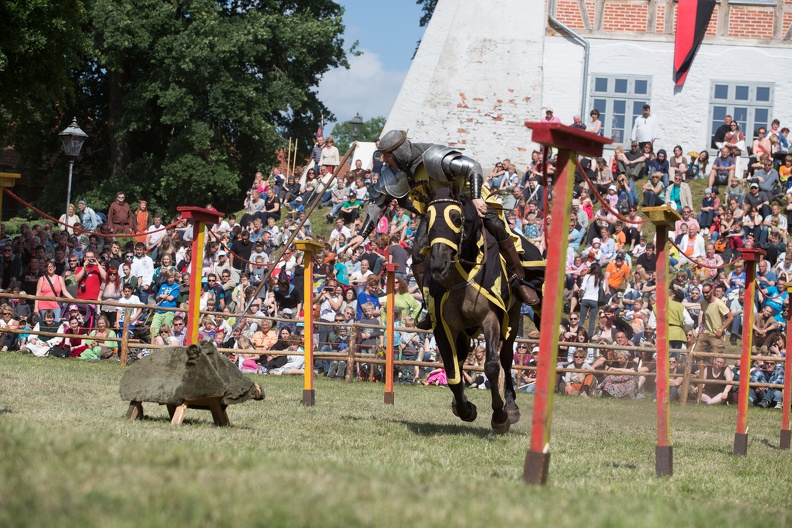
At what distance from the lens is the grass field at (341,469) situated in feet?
15.7

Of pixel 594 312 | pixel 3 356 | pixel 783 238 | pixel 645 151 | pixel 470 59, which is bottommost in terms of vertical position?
pixel 3 356

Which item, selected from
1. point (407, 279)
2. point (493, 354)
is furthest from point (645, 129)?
point (493, 354)

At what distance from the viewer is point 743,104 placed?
3591 cm

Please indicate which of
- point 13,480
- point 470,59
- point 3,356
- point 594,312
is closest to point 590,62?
point 470,59

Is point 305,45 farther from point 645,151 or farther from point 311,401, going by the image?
point 311,401

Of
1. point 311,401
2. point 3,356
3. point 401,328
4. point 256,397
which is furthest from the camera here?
point 401,328

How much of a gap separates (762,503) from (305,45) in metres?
37.7

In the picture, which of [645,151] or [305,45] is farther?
[305,45]

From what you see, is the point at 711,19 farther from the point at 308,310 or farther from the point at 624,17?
the point at 308,310

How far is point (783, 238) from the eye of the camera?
2439cm

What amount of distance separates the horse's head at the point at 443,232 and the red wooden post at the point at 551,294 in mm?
3090

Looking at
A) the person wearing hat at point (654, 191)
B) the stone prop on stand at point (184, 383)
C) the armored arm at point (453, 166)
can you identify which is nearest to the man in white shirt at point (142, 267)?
the person wearing hat at point (654, 191)

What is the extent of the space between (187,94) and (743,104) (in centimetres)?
1949

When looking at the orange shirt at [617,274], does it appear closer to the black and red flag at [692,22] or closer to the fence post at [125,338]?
the fence post at [125,338]
